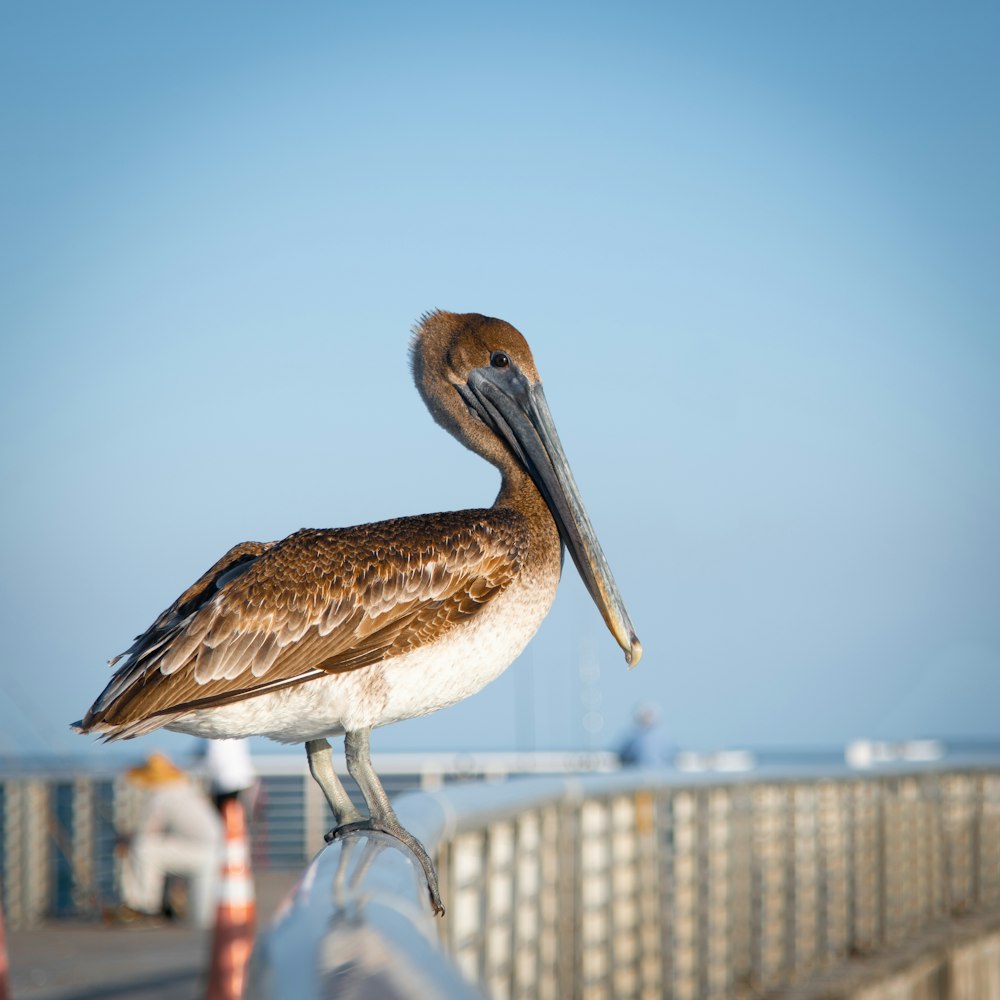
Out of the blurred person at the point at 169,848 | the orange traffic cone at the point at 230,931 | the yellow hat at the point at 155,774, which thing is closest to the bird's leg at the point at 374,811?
the orange traffic cone at the point at 230,931

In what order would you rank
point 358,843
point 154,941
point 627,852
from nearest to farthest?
point 358,843
point 627,852
point 154,941

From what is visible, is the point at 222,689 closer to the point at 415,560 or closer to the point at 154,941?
the point at 415,560

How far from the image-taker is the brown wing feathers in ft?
11.0

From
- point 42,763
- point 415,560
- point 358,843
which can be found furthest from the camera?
point 42,763

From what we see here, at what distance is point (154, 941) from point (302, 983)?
32.8 feet

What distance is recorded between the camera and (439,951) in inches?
52.9

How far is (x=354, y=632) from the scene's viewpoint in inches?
137

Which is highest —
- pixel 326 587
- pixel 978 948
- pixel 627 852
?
pixel 326 587

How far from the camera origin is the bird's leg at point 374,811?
296cm

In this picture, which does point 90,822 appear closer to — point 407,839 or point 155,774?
point 155,774

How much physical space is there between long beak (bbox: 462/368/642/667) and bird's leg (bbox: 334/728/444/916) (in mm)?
782

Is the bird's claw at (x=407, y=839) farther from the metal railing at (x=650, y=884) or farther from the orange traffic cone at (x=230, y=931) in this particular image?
the orange traffic cone at (x=230, y=931)

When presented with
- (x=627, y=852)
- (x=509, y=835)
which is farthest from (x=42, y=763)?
(x=509, y=835)

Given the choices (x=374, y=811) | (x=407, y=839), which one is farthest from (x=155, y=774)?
(x=407, y=839)
